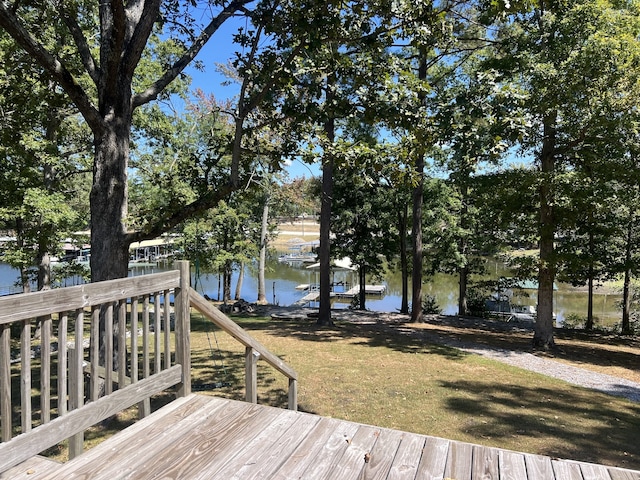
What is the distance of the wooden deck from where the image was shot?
→ 7.29 feet

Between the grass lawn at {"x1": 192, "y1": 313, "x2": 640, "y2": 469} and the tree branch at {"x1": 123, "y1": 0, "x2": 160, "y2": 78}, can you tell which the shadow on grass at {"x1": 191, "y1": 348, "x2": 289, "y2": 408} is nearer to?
the grass lawn at {"x1": 192, "y1": 313, "x2": 640, "y2": 469}

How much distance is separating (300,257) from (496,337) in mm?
48767

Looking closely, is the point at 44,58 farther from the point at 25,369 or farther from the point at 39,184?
the point at 39,184

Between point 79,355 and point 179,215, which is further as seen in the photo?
point 179,215

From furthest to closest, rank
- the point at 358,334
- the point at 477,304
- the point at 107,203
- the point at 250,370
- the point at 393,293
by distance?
1. the point at 393,293
2. the point at 477,304
3. the point at 358,334
4. the point at 107,203
5. the point at 250,370

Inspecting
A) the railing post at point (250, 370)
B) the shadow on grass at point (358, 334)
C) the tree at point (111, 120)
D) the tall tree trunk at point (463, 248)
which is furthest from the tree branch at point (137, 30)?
the tall tree trunk at point (463, 248)

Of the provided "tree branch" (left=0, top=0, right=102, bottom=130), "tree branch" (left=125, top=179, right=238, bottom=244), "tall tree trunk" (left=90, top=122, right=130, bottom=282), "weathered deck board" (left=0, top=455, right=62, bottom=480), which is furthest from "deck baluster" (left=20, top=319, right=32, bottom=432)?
"tree branch" (left=0, top=0, right=102, bottom=130)

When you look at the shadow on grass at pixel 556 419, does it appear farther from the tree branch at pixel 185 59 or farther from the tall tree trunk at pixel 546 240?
the tree branch at pixel 185 59

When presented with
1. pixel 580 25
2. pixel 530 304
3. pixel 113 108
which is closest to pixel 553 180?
pixel 580 25

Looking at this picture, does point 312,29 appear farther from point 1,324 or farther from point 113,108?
point 1,324

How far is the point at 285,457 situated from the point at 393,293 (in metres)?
39.1

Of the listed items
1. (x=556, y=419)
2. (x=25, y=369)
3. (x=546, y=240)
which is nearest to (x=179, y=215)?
(x=25, y=369)

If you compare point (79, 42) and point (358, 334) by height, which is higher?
point (79, 42)

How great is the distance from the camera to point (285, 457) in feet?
7.86
